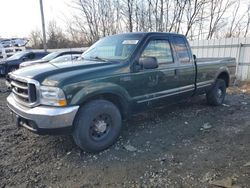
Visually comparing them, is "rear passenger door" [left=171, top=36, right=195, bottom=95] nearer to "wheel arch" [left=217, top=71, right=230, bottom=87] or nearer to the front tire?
"wheel arch" [left=217, top=71, right=230, bottom=87]

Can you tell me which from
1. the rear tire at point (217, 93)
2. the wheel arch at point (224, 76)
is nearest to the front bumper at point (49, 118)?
the rear tire at point (217, 93)

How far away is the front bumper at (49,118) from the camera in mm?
2986

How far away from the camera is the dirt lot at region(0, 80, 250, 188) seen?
9.51 ft

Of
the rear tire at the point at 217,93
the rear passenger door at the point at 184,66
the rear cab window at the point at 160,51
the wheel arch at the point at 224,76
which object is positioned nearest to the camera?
the rear cab window at the point at 160,51

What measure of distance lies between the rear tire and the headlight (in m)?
4.43

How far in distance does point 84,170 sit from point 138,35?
2655 mm

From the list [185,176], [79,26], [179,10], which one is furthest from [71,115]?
[79,26]

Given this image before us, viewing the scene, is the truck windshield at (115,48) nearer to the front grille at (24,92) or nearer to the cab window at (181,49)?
the cab window at (181,49)

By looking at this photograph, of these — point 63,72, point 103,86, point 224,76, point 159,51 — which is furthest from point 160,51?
point 224,76

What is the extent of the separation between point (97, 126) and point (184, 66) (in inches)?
101

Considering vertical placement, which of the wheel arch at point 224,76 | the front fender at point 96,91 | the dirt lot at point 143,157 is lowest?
the dirt lot at point 143,157

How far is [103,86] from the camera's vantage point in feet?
11.2

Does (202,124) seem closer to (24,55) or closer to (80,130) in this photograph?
(80,130)

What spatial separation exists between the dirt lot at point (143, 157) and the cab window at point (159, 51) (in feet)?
4.67
